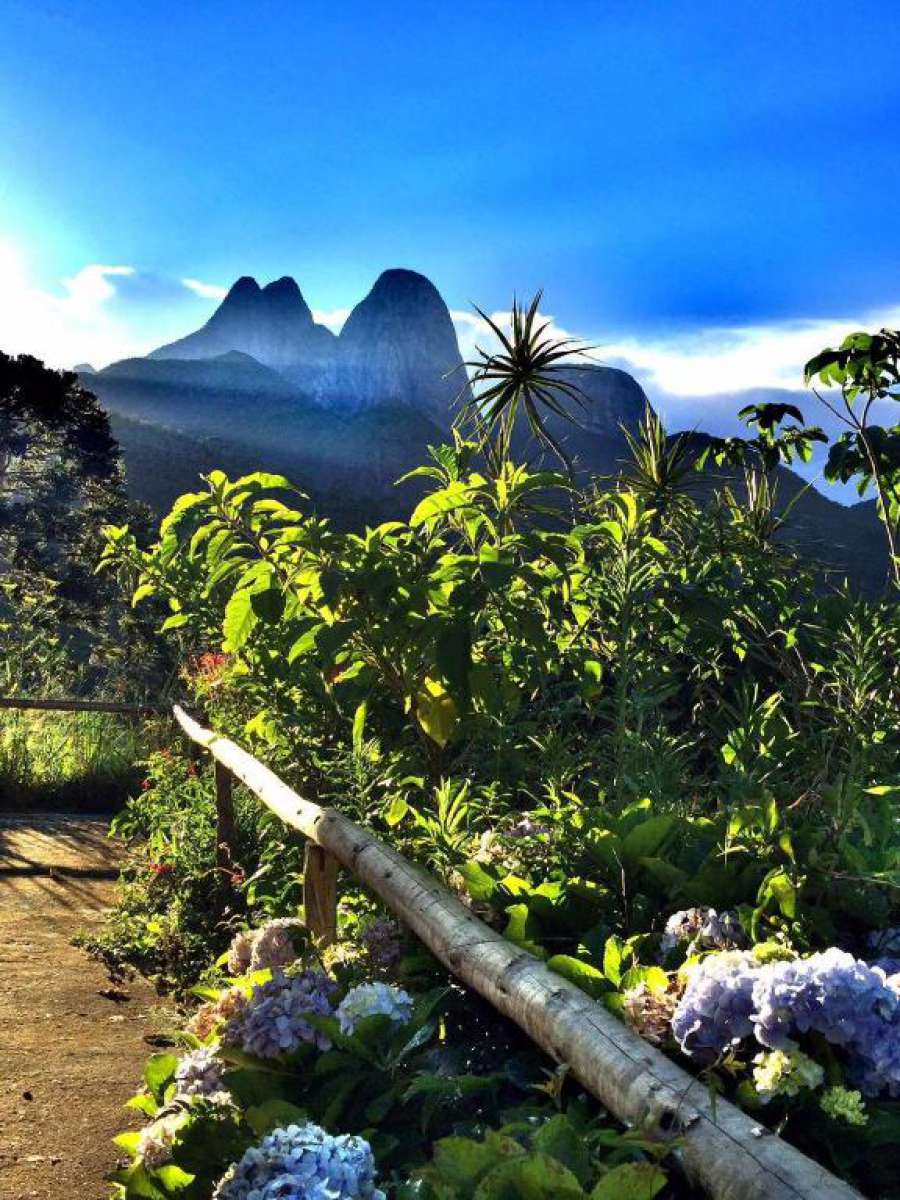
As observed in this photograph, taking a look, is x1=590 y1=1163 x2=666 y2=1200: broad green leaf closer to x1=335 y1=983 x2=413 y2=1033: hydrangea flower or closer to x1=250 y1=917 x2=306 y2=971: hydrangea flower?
x1=335 y1=983 x2=413 y2=1033: hydrangea flower

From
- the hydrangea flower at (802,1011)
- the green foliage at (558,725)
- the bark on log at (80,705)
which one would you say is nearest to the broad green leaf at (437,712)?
the green foliage at (558,725)

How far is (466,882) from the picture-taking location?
119 inches

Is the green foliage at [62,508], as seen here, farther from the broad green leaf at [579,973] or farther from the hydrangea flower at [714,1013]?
the hydrangea flower at [714,1013]

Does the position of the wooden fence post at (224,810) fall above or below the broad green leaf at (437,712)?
below

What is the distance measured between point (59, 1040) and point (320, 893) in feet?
5.42

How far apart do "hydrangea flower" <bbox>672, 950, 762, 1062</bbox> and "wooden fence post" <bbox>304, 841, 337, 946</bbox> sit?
5.22 ft

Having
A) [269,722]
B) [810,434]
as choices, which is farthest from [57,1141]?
[810,434]

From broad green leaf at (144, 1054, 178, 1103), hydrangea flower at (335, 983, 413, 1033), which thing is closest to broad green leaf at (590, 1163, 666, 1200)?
hydrangea flower at (335, 983, 413, 1033)

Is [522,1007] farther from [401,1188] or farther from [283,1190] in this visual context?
[283,1190]

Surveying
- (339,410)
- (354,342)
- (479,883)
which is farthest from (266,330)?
(479,883)

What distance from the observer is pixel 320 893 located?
3.75 m

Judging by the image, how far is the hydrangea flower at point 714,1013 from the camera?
2209 mm

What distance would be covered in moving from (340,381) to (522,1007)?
117983mm

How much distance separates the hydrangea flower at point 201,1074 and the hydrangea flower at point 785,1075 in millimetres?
1293
